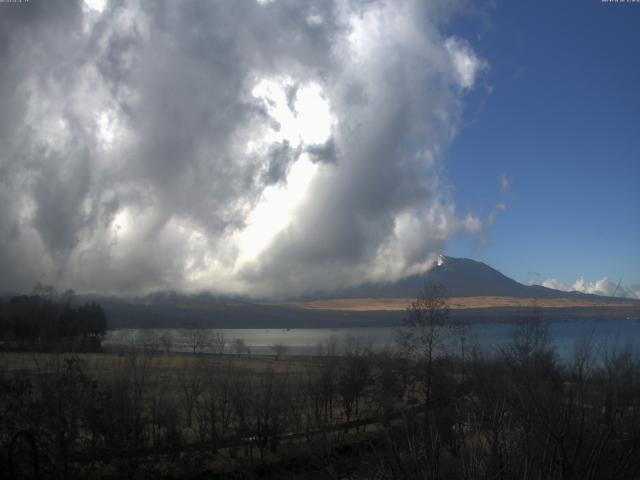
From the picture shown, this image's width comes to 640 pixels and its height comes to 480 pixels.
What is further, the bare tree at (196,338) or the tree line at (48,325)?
the bare tree at (196,338)

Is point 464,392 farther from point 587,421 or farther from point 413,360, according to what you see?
point 587,421

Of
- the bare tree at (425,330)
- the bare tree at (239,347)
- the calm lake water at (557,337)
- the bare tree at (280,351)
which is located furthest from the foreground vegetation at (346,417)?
the bare tree at (239,347)

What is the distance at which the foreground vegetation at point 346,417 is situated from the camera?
34.7 ft

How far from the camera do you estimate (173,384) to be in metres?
51.3

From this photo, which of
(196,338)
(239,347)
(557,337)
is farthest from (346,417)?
(196,338)

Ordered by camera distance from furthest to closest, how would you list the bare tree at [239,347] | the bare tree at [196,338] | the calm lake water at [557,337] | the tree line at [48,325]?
1. the bare tree at [196,338]
2. the bare tree at [239,347]
3. the tree line at [48,325]
4. the calm lake water at [557,337]

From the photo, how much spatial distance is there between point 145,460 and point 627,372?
87.9 ft

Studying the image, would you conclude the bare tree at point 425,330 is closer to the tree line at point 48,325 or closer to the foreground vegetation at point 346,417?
the foreground vegetation at point 346,417

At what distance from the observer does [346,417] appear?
56.0 metres

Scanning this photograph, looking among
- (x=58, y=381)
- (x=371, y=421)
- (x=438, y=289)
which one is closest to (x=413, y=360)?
(x=438, y=289)

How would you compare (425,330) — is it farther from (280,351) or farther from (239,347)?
(239,347)

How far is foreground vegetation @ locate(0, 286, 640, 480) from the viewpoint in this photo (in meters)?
10.6

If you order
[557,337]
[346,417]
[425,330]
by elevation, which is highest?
[425,330]

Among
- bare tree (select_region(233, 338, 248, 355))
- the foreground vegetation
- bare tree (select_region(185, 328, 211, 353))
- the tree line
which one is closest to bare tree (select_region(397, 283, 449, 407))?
the foreground vegetation
